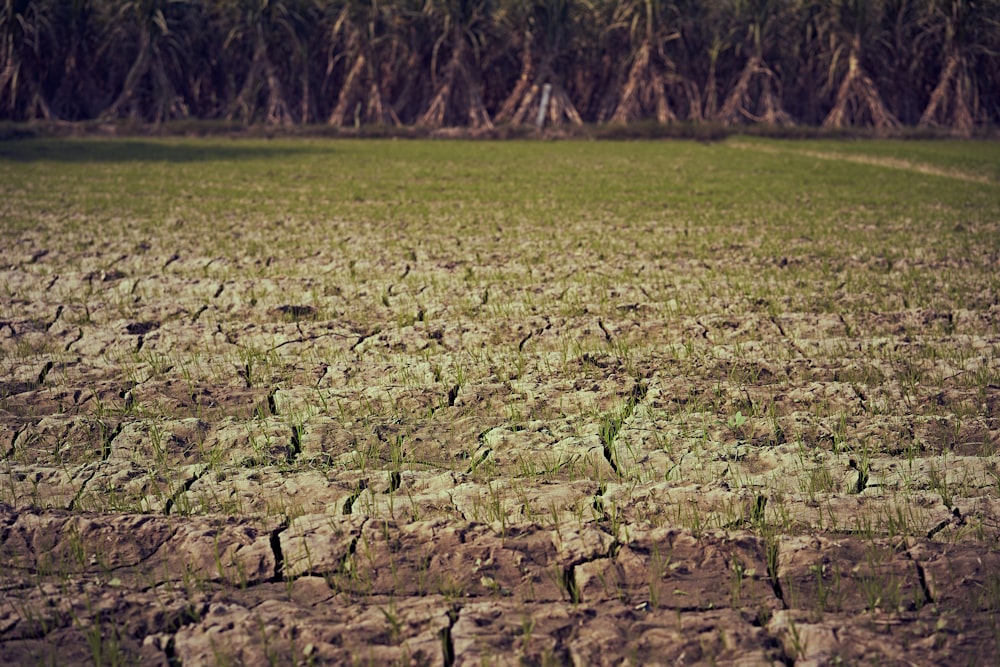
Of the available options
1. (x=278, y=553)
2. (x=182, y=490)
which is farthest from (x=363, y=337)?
(x=278, y=553)

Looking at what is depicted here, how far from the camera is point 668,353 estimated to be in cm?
557

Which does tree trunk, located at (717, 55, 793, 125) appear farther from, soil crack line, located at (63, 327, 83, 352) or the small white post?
soil crack line, located at (63, 327, 83, 352)

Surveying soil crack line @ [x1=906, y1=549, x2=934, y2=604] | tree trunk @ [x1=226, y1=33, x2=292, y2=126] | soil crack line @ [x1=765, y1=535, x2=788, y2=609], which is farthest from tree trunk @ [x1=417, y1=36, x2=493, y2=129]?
soil crack line @ [x1=906, y1=549, x2=934, y2=604]

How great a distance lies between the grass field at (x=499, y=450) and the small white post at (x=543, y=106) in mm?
22305

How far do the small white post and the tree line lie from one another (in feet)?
0.29

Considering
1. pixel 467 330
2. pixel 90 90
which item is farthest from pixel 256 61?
pixel 467 330

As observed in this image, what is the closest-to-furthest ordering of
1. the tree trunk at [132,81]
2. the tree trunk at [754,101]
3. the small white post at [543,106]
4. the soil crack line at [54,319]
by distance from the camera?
the soil crack line at [54,319]
the small white post at [543,106]
the tree trunk at [754,101]
the tree trunk at [132,81]

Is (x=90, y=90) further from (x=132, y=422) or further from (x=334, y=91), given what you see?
(x=132, y=422)

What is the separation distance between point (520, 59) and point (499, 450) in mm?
31546

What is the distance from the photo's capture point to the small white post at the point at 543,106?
3108 centimetres

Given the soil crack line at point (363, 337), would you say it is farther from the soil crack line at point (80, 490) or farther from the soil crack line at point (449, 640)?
the soil crack line at point (449, 640)

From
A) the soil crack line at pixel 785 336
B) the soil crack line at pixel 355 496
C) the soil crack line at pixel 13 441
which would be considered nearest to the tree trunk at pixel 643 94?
the soil crack line at pixel 785 336

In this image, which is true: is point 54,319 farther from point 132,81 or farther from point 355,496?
point 132,81

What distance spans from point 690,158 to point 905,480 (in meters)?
17.9
